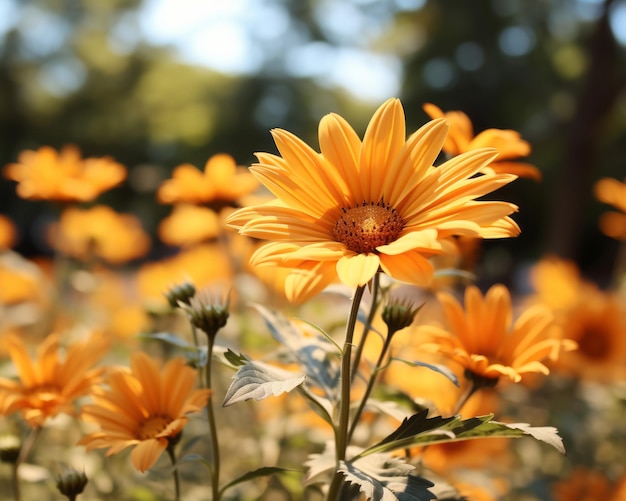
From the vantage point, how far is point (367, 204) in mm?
887

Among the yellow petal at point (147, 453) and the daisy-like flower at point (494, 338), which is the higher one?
the daisy-like flower at point (494, 338)

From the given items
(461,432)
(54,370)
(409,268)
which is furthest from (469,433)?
(54,370)

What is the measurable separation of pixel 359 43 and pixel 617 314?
983cm

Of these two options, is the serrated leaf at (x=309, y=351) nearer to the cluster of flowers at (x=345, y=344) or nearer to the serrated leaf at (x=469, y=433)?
the cluster of flowers at (x=345, y=344)

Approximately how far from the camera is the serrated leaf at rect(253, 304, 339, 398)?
3.07 ft

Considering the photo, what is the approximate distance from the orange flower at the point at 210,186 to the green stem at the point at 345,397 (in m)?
0.83

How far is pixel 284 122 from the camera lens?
473 inches

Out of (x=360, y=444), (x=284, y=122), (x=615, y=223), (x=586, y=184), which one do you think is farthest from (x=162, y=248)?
(x=360, y=444)

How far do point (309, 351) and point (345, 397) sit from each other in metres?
0.20

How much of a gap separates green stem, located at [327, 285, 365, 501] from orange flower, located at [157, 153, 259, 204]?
83 cm

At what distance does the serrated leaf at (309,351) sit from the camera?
94 cm

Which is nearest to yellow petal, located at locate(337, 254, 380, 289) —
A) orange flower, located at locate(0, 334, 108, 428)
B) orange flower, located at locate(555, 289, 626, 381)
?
orange flower, located at locate(0, 334, 108, 428)

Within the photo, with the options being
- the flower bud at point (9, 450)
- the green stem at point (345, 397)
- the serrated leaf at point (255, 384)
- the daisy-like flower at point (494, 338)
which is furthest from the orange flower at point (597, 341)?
the flower bud at point (9, 450)

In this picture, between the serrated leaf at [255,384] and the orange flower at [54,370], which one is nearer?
the serrated leaf at [255,384]
